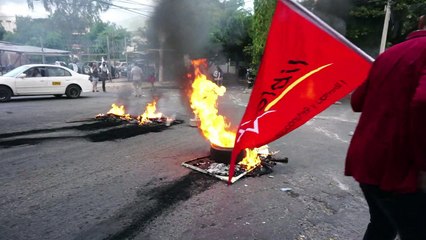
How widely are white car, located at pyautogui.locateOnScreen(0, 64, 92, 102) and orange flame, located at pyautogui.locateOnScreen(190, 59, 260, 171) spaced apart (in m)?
9.06

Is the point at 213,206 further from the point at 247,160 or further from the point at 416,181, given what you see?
the point at 416,181

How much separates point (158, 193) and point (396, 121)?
3.22m

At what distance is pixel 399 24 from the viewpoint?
43.0 ft

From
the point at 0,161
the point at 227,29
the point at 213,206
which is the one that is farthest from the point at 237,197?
the point at 227,29

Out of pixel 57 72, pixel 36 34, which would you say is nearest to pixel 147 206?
pixel 57 72

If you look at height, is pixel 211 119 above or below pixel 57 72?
below

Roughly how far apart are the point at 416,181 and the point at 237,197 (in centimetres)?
270

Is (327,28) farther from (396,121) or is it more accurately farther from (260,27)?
(260,27)

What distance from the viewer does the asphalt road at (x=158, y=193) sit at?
10.8 feet

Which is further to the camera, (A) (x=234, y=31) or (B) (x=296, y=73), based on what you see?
(A) (x=234, y=31)

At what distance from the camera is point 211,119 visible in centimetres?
646

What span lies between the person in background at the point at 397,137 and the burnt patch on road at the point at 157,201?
2.35 metres

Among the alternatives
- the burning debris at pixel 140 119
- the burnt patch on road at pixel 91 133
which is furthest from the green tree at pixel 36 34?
the burnt patch on road at pixel 91 133

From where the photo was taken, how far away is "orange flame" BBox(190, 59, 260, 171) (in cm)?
519
